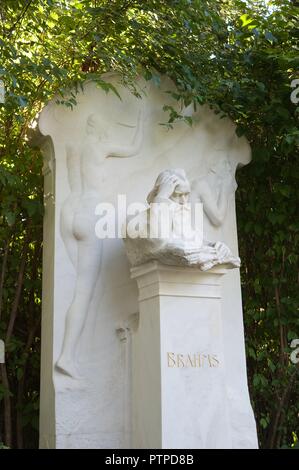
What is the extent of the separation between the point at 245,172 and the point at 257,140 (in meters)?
0.32

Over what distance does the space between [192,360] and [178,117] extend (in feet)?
7.07

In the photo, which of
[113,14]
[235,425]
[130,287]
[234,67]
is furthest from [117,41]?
[235,425]

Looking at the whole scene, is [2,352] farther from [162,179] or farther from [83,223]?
[162,179]

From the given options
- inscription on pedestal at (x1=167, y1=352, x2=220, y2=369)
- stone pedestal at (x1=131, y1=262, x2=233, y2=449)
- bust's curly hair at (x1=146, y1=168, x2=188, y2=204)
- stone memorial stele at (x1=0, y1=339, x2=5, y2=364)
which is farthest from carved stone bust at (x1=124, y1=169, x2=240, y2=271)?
stone memorial stele at (x1=0, y1=339, x2=5, y2=364)

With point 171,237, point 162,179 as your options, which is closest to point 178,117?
point 162,179

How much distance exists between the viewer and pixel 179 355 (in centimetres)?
491

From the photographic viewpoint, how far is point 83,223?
5547mm

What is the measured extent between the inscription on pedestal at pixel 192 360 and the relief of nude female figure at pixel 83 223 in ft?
2.91

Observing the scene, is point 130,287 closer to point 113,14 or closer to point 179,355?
point 179,355

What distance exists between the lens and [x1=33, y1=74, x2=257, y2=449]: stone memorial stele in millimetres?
4918

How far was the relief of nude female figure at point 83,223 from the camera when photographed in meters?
5.39

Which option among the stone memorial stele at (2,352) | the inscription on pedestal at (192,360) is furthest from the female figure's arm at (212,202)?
the stone memorial stele at (2,352)
